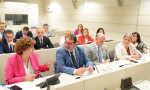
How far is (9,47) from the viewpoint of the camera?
132 inches

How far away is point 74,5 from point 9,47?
18.8 feet

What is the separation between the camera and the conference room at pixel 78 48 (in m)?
1.78

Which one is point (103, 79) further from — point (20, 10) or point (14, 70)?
point (20, 10)

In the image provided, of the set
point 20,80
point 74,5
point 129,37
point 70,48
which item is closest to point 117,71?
point 70,48

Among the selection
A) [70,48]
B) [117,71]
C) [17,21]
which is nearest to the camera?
[117,71]

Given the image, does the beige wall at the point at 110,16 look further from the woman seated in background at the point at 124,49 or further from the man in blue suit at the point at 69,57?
the man in blue suit at the point at 69,57

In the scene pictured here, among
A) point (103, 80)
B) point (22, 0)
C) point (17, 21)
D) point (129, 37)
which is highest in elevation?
point (22, 0)

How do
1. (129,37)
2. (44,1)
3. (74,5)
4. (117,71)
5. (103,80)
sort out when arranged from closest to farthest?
(103,80) < (117,71) < (129,37) < (74,5) < (44,1)

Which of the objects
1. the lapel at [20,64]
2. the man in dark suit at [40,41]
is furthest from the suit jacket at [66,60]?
the man in dark suit at [40,41]

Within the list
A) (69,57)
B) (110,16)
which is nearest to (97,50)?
(69,57)

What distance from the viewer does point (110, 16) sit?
6.51 meters

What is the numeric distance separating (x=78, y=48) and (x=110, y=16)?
14.6ft

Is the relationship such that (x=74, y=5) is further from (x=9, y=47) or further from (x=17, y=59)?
(x=17, y=59)

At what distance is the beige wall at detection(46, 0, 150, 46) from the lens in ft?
17.5
